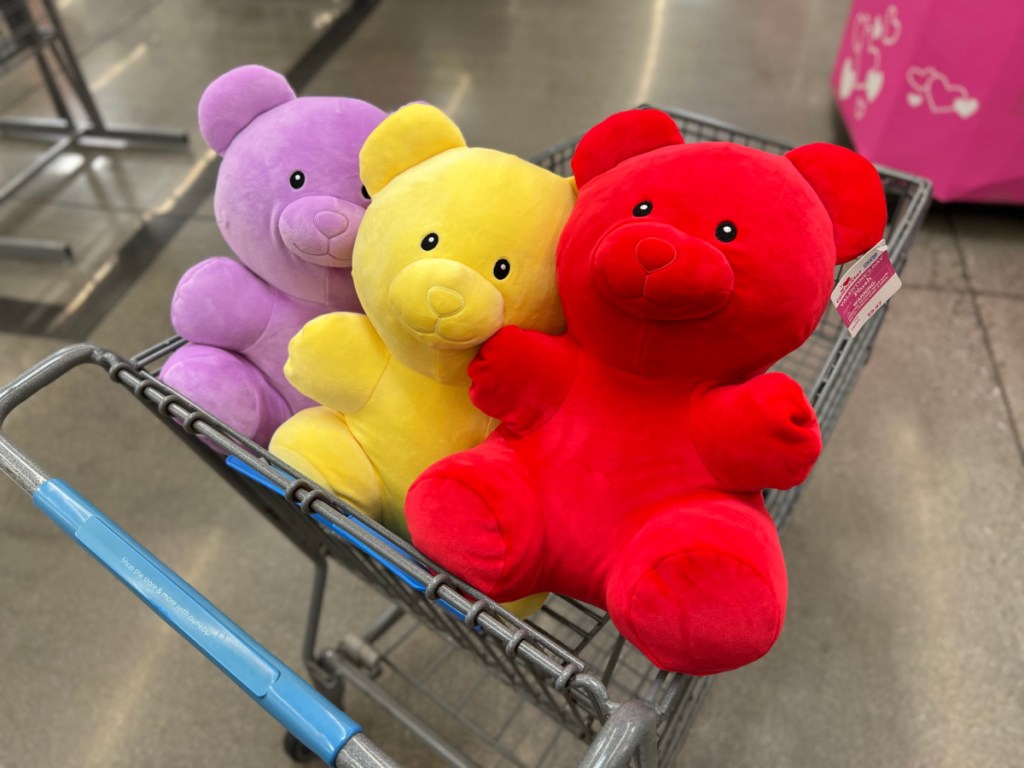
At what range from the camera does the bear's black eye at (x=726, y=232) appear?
0.58 meters

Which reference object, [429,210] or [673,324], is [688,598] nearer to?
[673,324]

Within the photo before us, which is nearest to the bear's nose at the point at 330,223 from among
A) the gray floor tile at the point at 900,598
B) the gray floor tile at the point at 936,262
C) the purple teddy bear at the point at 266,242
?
the purple teddy bear at the point at 266,242

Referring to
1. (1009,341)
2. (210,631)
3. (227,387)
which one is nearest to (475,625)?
(210,631)

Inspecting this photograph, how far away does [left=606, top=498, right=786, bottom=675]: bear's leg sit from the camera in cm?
56

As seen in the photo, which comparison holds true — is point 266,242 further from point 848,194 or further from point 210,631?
point 848,194

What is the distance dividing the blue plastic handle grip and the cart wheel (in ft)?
2.38

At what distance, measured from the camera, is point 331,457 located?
738 mm

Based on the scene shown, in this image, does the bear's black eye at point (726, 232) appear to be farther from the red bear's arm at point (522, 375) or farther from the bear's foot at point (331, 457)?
the bear's foot at point (331, 457)

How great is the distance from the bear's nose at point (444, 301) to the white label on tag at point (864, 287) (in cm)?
33

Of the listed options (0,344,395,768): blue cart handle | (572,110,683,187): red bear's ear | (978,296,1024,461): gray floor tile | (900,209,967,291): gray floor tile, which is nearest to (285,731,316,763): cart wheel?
(0,344,395,768): blue cart handle

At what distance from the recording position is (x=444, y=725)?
1.26 meters

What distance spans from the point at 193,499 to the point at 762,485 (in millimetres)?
1296

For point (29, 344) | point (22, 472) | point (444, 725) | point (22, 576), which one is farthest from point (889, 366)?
point (29, 344)

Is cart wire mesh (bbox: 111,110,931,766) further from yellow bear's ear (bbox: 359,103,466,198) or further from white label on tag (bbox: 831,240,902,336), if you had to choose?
yellow bear's ear (bbox: 359,103,466,198)
